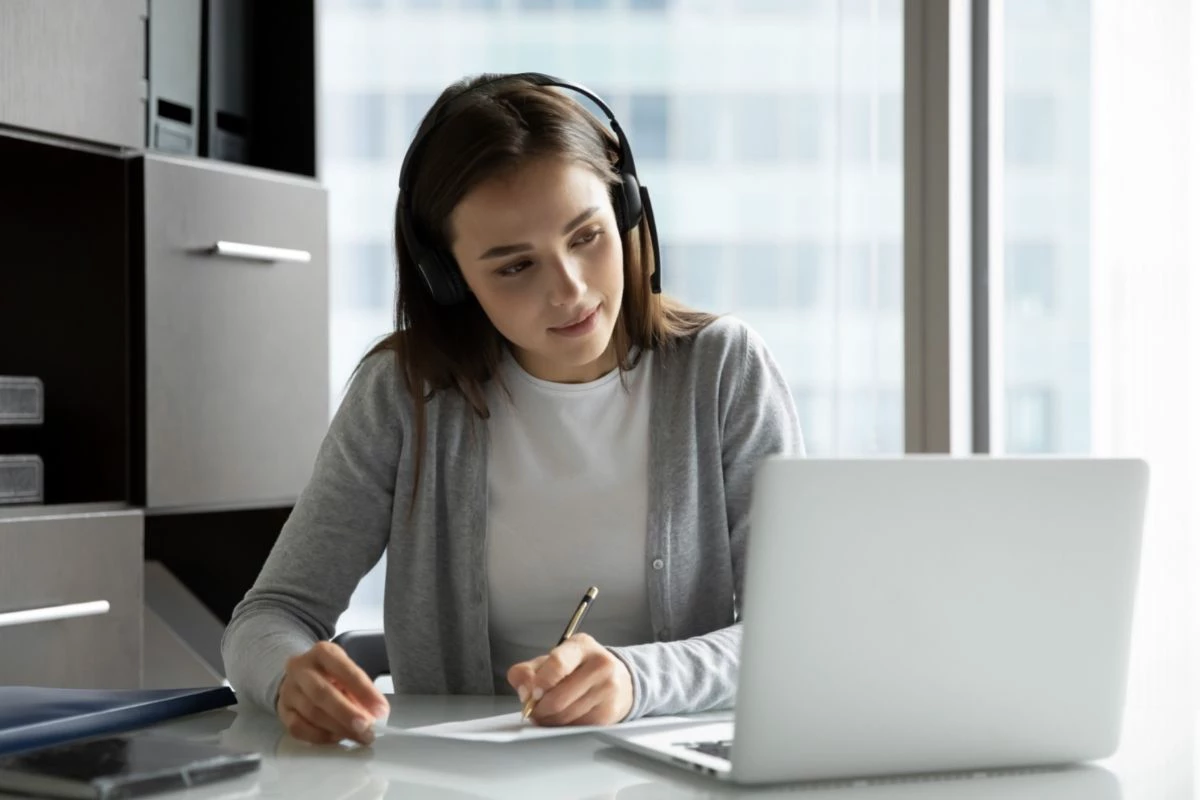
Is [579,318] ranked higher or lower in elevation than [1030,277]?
lower

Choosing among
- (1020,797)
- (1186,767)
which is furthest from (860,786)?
(1186,767)

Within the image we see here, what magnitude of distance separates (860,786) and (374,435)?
2.56 feet

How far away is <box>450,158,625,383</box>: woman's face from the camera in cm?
136

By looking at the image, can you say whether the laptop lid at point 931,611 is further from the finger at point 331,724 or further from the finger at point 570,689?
the finger at point 331,724

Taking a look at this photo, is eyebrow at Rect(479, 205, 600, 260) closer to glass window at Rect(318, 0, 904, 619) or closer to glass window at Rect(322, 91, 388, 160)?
glass window at Rect(318, 0, 904, 619)

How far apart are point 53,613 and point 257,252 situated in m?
0.59

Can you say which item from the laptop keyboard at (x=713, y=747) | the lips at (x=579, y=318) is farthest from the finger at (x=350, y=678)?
the lips at (x=579, y=318)

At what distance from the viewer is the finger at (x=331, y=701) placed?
0.99 m

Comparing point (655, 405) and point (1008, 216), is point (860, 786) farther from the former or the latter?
point (1008, 216)

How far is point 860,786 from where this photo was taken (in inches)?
33.7

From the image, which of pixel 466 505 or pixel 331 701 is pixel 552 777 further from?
pixel 466 505

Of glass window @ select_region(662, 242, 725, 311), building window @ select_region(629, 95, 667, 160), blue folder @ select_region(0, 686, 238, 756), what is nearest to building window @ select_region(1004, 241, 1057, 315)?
glass window @ select_region(662, 242, 725, 311)

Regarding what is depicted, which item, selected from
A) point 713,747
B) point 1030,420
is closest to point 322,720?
point 713,747

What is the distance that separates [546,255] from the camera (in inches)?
53.8
